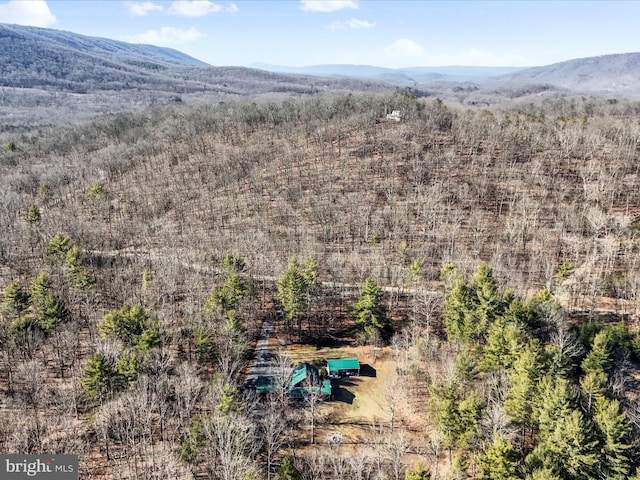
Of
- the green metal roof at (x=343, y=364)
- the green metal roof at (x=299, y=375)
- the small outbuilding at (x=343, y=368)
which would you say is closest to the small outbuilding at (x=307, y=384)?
the green metal roof at (x=299, y=375)

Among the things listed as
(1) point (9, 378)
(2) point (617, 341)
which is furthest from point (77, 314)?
(2) point (617, 341)

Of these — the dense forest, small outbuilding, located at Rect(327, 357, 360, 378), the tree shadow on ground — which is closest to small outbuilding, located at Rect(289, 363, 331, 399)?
the tree shadow on ground

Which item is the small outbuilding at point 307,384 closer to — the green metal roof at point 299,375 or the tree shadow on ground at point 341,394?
the green metal roof at point 299,375

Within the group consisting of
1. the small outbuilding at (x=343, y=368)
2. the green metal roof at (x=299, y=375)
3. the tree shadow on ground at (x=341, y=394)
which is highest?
the green metal roof at (x=299, y=375)

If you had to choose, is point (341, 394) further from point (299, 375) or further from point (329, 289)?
point (329, 289)

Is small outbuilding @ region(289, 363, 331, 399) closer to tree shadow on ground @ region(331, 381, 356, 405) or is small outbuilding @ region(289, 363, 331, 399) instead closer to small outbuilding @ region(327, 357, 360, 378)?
tree shadow on ground @ region(331, 381, 356, 405)

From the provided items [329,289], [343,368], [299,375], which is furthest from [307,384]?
[329,289]

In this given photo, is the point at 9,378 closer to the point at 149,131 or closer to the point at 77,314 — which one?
the point at 77,314

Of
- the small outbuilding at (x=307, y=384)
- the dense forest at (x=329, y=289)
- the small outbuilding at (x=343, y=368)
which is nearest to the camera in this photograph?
the dense forest at (x=329, y=289)
